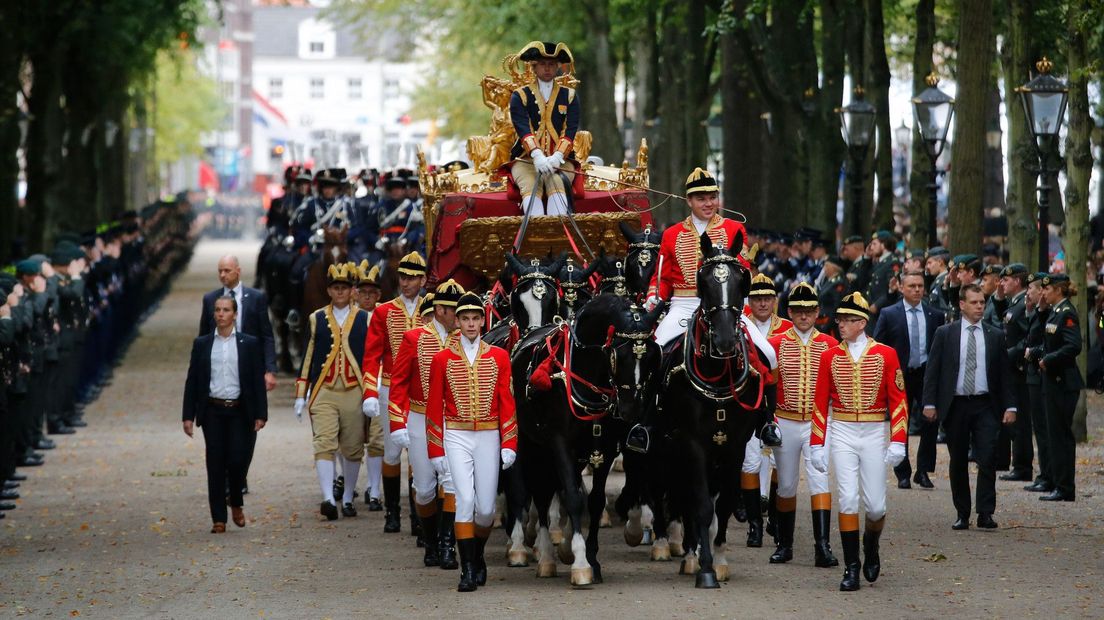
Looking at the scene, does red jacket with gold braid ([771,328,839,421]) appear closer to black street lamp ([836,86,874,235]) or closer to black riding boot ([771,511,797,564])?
black riding boot ([771,511,797,564])

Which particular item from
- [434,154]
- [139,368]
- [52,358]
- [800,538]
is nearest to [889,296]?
[800,538]

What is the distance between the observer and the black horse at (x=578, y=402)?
13.4m

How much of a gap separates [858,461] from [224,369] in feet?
18.5

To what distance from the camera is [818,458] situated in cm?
1393

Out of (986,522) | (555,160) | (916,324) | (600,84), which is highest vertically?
(600,84)

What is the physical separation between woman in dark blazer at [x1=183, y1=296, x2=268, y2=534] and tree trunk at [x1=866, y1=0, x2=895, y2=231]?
13159 mm

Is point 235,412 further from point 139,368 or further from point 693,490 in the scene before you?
point 139,368

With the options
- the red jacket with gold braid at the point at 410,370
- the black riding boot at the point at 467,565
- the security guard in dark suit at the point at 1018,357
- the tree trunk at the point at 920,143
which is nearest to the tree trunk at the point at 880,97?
the tree trunk at the point at 920,143

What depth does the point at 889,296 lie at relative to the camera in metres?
23.1

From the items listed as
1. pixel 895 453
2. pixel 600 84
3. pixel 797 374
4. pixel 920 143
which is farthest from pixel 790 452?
pixel 600 84

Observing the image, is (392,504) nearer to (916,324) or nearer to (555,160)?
(555,160)

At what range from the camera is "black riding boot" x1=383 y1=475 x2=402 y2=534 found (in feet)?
55.2

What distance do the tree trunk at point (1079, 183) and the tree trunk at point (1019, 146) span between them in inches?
52.9

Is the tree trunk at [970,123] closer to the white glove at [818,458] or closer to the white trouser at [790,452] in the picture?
the white trouser at [790,452]
